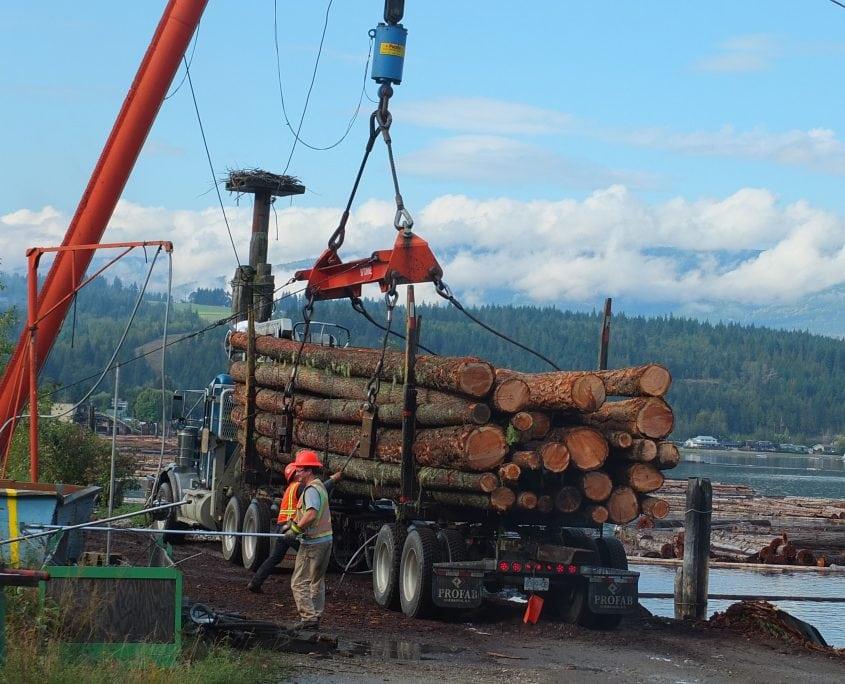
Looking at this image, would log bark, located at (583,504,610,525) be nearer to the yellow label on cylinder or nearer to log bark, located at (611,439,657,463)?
log bark, located at (611,439,657,463)

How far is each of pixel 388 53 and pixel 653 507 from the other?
604cm

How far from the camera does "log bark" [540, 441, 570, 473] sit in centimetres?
1502

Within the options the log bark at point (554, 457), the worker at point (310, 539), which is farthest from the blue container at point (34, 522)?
the log bark at point (554, 457)

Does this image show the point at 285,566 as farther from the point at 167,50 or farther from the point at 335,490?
the point at 167,50

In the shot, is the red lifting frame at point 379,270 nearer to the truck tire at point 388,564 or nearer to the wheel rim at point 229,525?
the truck tire at point 388,564

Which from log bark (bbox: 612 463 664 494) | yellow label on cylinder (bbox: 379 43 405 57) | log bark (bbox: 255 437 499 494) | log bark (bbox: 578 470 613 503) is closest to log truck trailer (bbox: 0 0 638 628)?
yellow label on cylinder (bbox: 379 43 405 57)

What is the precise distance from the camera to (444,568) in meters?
15.4

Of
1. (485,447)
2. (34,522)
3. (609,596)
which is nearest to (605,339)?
(485,447)

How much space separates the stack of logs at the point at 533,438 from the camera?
15008 mm

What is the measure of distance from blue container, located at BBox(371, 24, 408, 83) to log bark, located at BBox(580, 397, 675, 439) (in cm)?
443

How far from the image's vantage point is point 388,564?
54.2 ft

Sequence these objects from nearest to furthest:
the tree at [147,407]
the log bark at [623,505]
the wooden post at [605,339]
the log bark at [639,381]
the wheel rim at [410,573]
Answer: the log bark at [639,381] → the log bark at [623,505] → the wheel rim at [410,573] → the wooden post at [605,339] → the tree at [147,407]

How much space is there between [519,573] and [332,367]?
4.52 m

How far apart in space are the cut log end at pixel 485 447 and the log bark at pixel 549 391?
0.96ft
